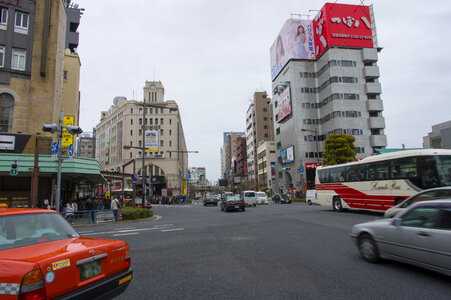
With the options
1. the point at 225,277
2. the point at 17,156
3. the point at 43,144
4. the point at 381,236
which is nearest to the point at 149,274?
the point at 225,277

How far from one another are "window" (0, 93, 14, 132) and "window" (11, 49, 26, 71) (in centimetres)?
238

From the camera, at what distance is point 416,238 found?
5.21 m

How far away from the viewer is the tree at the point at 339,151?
1523 inches

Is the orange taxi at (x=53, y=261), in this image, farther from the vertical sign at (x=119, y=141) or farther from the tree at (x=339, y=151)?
the vertical sign at (x=119, y=141)

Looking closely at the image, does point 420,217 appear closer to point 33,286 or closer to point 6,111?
point 33,286

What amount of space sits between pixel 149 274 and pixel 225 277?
1.67 meters

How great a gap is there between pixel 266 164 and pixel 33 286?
263 ft

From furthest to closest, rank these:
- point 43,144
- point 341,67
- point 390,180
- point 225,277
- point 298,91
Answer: point 298,91, point 341,67, point 43,144, point 390,180, point 225,277

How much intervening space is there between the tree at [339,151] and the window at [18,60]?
36585 millimetres

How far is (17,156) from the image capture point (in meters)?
17.9

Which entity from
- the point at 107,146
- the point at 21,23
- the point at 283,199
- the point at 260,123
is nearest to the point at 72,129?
the point at 21,23

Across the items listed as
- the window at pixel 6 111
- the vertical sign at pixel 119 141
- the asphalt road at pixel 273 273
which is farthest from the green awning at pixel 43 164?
the vertical sign at pixel 119 141

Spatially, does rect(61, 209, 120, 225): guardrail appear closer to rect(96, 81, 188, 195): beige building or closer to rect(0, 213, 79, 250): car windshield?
rect(0, 213, 79, 250): car windshield

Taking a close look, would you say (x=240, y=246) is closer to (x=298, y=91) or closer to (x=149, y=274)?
(x=149, y=274)
